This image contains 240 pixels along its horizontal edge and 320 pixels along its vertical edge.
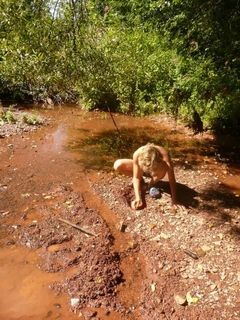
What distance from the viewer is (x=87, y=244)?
16.9ft

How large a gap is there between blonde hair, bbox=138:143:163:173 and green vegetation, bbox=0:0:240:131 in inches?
79.0

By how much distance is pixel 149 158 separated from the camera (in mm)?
5961

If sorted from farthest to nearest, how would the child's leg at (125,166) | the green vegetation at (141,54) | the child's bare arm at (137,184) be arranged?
the child's leg at (125,166), the green vegetation at (141,54), the child's bare arm at (137,184)

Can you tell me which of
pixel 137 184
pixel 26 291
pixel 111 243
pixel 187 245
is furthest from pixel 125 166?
pixel 26 291

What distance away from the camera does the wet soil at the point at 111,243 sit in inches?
167

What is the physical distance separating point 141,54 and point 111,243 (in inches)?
342

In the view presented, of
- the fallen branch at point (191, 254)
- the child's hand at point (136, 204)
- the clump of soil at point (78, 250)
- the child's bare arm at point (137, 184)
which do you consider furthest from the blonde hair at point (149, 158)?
the fallen branch at point (191, 254)

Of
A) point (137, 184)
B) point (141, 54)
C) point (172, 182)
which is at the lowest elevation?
point (137, 184)

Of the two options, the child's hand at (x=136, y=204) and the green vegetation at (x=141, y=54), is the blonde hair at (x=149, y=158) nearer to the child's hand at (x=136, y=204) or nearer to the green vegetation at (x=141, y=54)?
the child's hand at (x=136, y=204)

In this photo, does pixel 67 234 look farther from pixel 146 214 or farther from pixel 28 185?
pixel 28 185

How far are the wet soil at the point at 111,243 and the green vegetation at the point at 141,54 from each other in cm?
190

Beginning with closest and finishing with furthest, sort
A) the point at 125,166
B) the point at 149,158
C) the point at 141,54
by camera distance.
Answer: the point at 149,158, the point at 125,166, the point at 141,54

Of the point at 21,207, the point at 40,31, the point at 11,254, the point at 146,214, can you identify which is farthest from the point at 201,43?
the point at 11,254

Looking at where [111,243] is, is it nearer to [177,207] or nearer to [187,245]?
[187,245]
